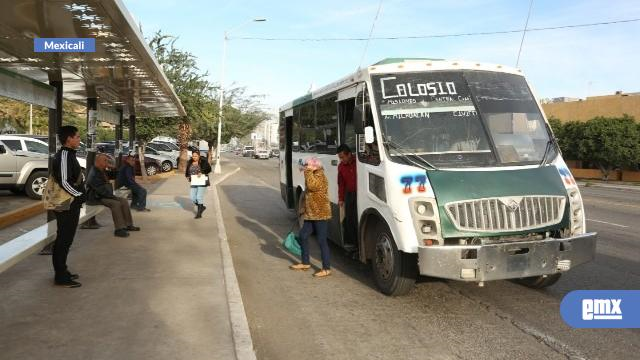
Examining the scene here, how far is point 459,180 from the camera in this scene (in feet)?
18.3

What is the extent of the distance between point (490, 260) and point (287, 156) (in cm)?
780

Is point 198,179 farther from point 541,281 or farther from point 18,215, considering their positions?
point 541,281

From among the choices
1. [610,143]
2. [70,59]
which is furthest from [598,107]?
[70,59]

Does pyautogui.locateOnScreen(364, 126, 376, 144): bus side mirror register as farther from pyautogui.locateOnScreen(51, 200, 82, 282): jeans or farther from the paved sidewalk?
pyautogui.locateOnScreen(51, 200, 82, 282): jeans

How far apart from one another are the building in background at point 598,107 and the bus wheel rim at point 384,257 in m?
40.2

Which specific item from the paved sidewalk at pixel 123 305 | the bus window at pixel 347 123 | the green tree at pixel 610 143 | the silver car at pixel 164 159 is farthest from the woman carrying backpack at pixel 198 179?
the green tree at pixel 610 143

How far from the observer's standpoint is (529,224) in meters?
5.53

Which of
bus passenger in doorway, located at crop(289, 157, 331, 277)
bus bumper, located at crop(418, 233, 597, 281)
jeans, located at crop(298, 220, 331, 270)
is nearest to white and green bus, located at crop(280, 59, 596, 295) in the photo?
bus bumper, located at crop(418, 233, 597, 281)

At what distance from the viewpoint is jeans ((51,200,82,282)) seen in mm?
6160

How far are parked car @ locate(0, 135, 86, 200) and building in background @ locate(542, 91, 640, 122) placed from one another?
130ft

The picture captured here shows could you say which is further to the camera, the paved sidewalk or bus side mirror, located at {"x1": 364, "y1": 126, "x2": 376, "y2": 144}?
bus side mirror, located at {"x1": 364, "y1": 126, "x2": 376, "y2": 144}

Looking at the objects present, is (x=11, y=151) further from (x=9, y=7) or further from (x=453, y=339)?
(x=453, y=339)

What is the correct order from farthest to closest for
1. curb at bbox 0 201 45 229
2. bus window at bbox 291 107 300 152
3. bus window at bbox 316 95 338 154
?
bus window at bbox 291 107 300 152 → curb at bbox 0 201 45 229 → bus window at bbox 316 95 338 154

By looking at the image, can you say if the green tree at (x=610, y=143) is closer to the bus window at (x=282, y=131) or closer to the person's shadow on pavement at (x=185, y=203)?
the bus window at (x=282, y=131)
